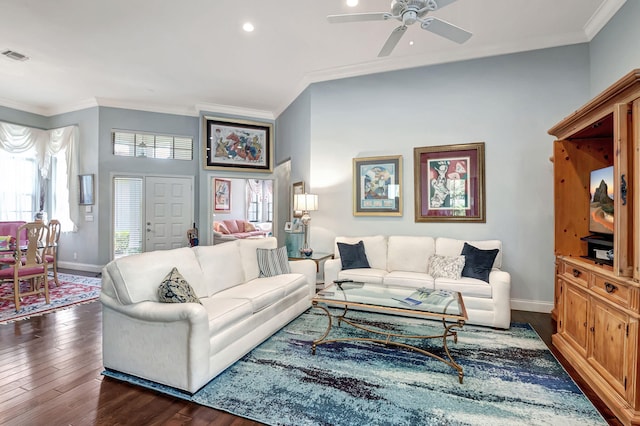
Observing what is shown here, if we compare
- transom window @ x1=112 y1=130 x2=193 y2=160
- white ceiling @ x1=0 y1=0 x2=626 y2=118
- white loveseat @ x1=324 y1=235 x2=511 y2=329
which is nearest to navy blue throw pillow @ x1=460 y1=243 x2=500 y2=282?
white loveseat @ x1=324 y1=235 x2=511 y2=329

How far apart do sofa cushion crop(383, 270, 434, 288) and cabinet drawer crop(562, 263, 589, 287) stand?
1263 mm

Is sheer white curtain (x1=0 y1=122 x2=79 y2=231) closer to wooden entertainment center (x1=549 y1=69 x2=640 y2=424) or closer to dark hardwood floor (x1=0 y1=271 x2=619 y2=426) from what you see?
dark hardwood floor (x1=0 y1=271 x2=619 y2=426)

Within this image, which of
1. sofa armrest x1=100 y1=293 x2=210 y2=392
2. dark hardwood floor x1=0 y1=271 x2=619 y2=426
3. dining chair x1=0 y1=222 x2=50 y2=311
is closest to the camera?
dark hardwood floor x1=0 y1=271 x2=619 y2=426

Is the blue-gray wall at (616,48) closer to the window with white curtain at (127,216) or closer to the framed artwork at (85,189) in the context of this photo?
the window with white curtain at (127,216)

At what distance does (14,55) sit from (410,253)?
6218mm

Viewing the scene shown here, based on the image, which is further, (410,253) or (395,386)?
(410,253)

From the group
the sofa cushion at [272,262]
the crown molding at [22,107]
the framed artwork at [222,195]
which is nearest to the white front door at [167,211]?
the crown molding at [22,107]

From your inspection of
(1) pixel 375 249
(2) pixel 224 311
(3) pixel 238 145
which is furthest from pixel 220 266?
(3) pixel 238 145

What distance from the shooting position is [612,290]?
217 cm

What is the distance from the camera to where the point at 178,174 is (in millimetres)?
6809

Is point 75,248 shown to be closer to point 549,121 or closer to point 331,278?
point 331,278

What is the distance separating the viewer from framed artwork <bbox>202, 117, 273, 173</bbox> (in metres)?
6.37

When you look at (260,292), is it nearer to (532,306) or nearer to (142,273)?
(142,273)

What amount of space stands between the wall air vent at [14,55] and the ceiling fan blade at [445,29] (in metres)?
5.44
